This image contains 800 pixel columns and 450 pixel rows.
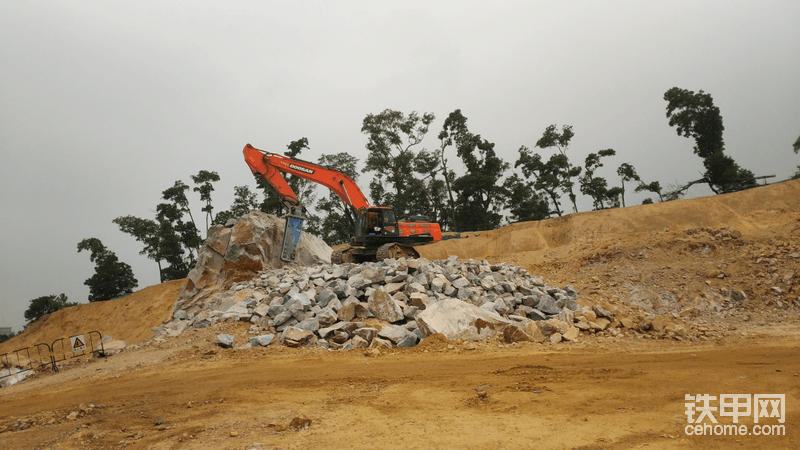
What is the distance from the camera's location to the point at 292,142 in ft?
114

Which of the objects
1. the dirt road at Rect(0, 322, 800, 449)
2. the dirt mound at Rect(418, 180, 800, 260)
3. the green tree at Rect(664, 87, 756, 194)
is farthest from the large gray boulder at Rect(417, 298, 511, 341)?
the green tree at Rect(664, 87, 756, 194)

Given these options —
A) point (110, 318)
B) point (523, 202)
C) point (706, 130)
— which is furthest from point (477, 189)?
point (110, 318)

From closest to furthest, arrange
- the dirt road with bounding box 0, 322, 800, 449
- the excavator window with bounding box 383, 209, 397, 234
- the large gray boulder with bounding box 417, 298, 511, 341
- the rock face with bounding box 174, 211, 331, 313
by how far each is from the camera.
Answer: the dirt road with bounding box 0, 322, 800, 449
the large gray boulder with bounding box 417, 298, 511, 341
the excavator window with bounding box 383, 209, 397, 234
the rock face with bounding box 174, 211, 331, 313

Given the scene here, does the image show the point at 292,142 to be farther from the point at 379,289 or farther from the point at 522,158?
the point at 379,289

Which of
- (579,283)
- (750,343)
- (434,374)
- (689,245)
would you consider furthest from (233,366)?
(689,245)

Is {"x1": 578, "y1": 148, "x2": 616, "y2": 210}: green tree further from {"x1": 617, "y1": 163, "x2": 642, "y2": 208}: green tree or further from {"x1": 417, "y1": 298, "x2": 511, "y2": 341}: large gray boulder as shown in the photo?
{"x1": 417, "y1": 298, "x2": 511, "y2": 341}: large gray boulder

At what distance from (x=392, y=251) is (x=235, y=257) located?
6894mm

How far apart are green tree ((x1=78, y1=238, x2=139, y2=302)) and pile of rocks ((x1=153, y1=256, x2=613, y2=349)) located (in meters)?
23.5

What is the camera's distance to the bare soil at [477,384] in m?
4.00

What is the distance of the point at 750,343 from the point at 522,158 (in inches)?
1097

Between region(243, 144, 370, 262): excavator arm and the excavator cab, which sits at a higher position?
region(243, 144, 370, 262): excavator arm

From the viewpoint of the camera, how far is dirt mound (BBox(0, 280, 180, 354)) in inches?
Result: 851

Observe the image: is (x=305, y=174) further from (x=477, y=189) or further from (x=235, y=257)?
(x=477, y=189)

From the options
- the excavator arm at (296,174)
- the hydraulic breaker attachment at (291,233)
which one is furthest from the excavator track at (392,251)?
the hydraulic breaker attachment at (291,233)
